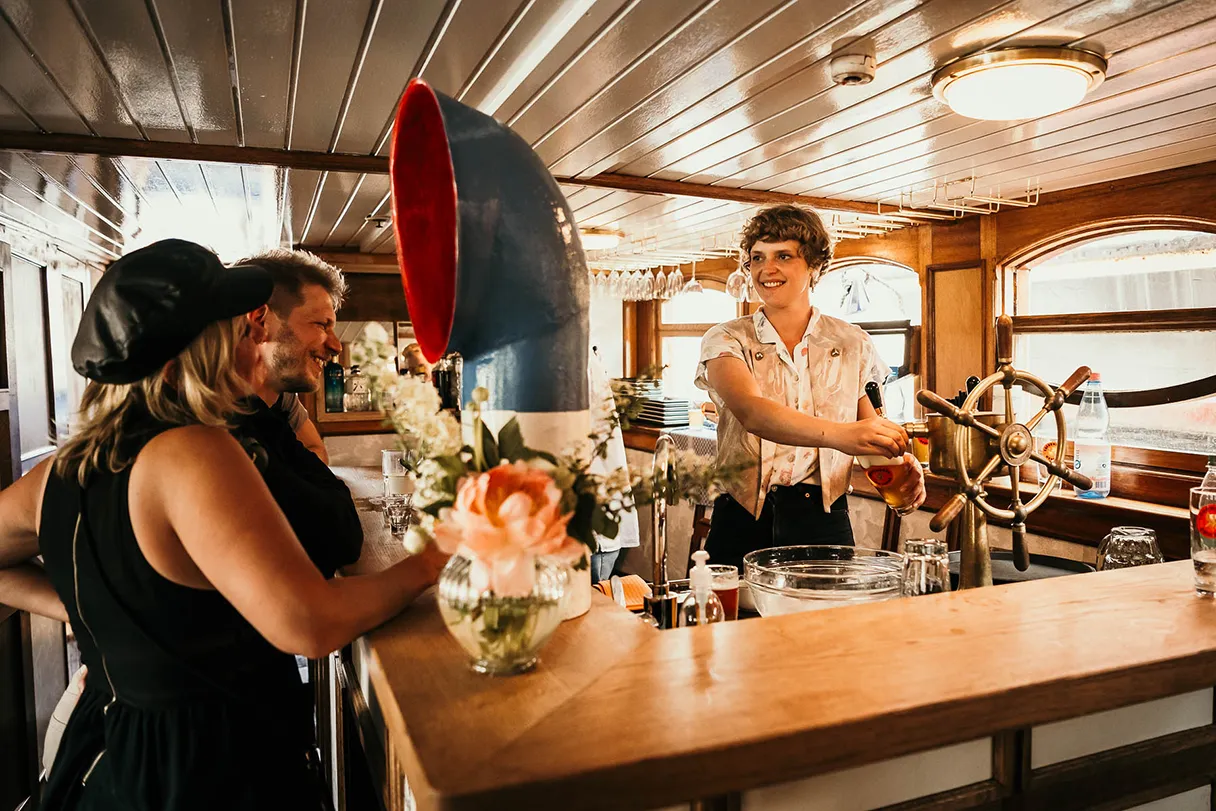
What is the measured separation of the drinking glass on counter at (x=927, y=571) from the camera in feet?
5.13

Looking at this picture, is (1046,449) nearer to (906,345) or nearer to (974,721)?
(974,721)

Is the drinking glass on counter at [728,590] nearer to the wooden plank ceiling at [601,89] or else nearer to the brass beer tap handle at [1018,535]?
the brass beer tap handle at [1018,535]

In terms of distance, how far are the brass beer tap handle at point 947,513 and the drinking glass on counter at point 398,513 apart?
1.28 m

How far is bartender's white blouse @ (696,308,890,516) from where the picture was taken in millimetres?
2533

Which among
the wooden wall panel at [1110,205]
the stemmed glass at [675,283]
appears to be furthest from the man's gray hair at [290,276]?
the wooden wall panel at [1110,205]

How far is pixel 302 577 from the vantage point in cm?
117

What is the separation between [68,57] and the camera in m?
1.92

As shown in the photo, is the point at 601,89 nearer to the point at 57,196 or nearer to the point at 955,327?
the point at 57,196

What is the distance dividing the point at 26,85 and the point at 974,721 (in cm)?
249

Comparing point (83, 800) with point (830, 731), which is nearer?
point (830, 731)

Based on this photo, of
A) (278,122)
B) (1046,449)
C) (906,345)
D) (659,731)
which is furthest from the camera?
(906,345)

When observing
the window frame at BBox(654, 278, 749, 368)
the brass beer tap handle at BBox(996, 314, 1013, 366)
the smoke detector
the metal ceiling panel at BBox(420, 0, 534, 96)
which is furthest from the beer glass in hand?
the window frame at BBox(654, 278, 749, 368)

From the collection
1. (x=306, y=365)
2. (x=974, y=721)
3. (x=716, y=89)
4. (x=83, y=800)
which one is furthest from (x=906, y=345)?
(x=83, y=800)

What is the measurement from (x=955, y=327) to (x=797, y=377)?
2.05m
